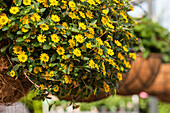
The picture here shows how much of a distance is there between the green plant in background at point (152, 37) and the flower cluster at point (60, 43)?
4.02 ft

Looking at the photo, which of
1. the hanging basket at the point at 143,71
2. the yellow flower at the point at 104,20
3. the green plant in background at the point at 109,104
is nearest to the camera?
the yellow flower at the point at 104,20

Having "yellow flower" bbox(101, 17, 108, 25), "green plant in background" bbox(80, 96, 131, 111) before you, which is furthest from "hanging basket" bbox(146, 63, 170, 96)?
"green plant in background" bbox(80, 96, 131, 111)

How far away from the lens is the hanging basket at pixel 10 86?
2.31 feet

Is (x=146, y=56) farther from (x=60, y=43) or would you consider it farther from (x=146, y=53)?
(x=60, y=43)

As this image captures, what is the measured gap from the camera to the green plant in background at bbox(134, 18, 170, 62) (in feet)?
6.51

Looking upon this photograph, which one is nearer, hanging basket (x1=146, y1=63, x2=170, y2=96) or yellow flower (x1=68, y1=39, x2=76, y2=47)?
yellow flower (x1=68, y1=39, x2=76, y2=47)

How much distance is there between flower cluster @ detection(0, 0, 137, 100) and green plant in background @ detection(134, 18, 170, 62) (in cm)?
123

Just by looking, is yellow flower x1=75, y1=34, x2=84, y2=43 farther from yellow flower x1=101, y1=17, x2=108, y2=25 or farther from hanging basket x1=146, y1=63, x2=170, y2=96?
hanging basket x1=146, y1=63, x2=170, y2=96

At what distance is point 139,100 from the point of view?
20.9ft

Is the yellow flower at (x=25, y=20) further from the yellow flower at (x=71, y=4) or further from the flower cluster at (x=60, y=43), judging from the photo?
the yellow flower at (x=71, y=4)

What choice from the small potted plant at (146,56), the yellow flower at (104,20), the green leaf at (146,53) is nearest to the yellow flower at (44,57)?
the yellow flower at (104,20)

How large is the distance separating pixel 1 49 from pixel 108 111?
5.44 m

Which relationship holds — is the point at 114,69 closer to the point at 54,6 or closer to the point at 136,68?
the point at 54,6

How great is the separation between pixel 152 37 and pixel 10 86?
1.56m
